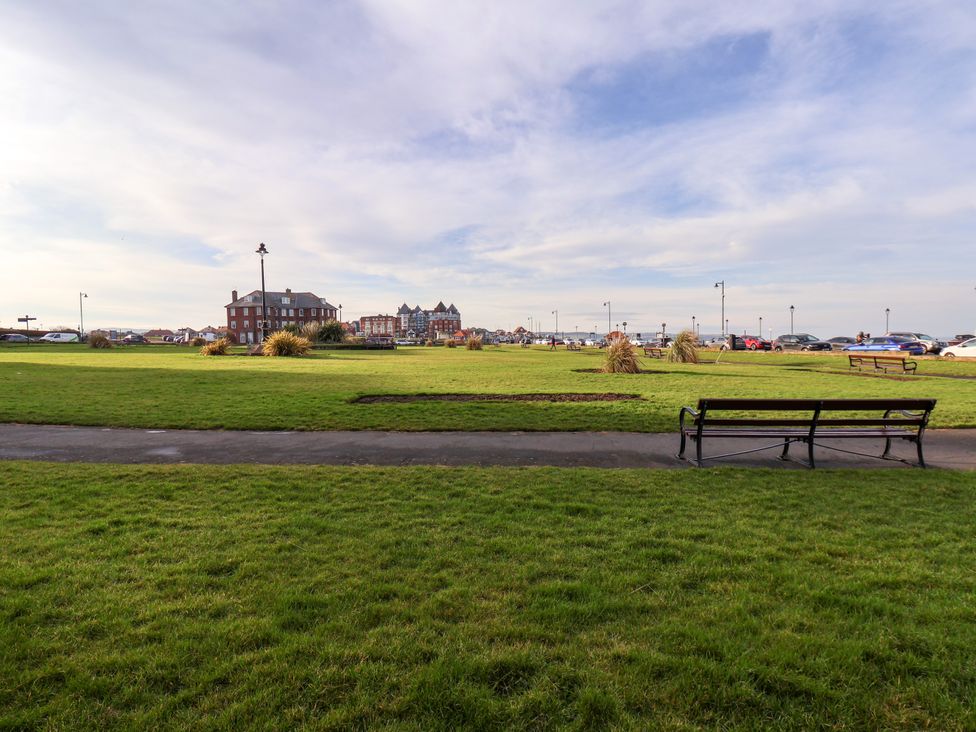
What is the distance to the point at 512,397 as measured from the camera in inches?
562

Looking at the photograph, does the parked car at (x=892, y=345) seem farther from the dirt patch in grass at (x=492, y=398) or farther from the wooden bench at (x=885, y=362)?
the dirt patch in grass at (x=492, y=398)

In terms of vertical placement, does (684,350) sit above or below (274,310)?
below

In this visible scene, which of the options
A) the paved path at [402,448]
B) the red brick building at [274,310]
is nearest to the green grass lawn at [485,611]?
the paved path at [402,448]

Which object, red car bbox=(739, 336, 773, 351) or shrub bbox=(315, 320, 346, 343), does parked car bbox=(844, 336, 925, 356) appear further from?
shrub bbox=(315, 320, 346, 343)

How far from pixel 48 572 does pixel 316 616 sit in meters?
2.20

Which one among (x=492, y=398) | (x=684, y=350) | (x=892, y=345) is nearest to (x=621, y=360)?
(x=684, y=350)

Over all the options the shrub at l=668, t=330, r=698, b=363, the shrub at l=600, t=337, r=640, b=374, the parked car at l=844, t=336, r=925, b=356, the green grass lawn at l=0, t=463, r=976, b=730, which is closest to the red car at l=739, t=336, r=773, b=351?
the parked car at l=844, t=336, r=925, b=356

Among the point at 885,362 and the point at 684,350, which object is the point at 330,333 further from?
the point at 885,362

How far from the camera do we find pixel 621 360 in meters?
23.0

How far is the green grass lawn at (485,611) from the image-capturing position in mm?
2479

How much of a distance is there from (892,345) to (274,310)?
112m

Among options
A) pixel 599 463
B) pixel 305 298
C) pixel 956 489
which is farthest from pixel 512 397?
pixel 305 298

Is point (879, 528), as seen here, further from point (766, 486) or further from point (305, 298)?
point (305, 298)

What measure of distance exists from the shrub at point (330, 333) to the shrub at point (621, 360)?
38095 mm
